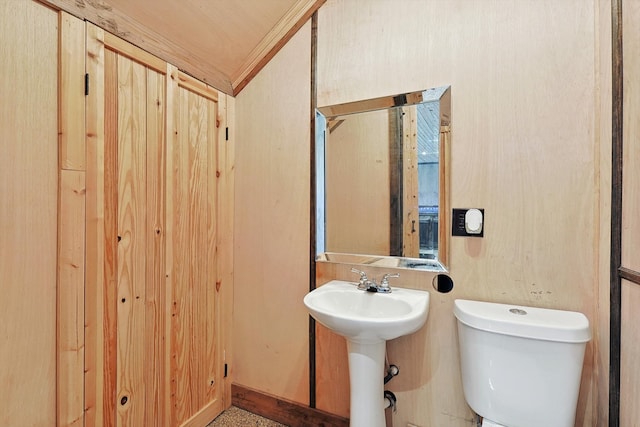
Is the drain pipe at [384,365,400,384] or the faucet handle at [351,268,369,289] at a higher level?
the faucet handle at [351,268,369,289]

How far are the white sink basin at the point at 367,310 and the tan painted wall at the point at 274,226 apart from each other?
0.29m

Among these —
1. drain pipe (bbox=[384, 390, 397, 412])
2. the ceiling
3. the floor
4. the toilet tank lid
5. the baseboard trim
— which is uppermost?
the ceiling

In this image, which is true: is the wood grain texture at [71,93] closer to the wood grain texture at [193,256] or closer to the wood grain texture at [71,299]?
the wood grain texture at [71,299]

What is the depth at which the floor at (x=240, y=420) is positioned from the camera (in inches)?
68.0

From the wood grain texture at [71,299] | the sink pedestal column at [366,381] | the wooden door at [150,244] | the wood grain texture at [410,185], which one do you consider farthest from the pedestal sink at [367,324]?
the wood grain texture at [71,299]

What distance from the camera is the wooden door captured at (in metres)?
1.21

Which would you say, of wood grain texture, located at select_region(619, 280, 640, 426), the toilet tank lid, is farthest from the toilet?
wood grain texture, located at select_region(619, 280, 640, 426)

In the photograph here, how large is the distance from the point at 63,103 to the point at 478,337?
5.79 feet

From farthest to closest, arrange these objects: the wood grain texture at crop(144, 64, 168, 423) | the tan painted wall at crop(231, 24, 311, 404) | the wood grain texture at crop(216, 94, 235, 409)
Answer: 1. the wood grain texture at crop(216, 94, 235, 409)
2. the tan painted wall at crop(231, 24, 311, 404)
3. the wood grain texture at crop(144, 64, 168, 423)

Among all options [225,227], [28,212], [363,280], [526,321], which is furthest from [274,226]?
[526,321]

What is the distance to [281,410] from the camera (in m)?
1.75

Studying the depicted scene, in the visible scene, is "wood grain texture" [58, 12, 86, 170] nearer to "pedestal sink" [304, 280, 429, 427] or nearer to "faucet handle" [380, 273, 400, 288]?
"pedestal sink" [304, 280, 429, 427]

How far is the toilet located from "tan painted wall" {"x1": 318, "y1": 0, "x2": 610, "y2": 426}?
18cm

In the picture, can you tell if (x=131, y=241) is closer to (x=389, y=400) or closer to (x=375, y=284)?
(x=375, y=284)
